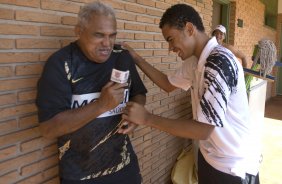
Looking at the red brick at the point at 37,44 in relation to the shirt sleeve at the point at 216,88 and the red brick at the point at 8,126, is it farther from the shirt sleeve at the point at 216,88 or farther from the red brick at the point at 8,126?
the shirt sleeve at the point at 216,88

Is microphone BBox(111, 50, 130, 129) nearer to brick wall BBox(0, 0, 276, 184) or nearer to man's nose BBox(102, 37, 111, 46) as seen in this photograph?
man's nose BBox(102, 37, 111, 46)

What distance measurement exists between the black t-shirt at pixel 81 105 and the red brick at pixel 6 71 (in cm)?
25

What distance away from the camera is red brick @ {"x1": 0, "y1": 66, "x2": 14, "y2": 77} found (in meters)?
1.73

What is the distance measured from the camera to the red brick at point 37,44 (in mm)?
1832

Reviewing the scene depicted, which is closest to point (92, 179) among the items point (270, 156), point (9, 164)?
point (9, 164)

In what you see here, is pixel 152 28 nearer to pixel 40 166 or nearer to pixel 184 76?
pixel 184 76

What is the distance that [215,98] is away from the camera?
1.70 metres

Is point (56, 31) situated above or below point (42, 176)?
above

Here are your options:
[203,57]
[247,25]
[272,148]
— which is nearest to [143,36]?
[203,57]

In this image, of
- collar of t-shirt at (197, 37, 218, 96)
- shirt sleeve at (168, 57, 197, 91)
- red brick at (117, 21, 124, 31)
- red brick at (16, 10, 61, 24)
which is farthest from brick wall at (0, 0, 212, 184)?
collar of t-shirt at (197, 37, 218, 96)

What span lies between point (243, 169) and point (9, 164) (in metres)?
1.53

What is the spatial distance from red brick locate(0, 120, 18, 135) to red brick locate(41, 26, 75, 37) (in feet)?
2.01

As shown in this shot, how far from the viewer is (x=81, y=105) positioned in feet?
5.92

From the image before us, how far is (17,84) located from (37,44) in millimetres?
301
